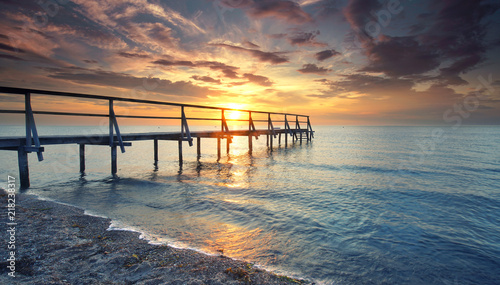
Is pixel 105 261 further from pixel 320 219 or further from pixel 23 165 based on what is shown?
pixel 23 165

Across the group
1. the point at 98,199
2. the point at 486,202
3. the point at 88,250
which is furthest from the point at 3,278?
the point at 486,202

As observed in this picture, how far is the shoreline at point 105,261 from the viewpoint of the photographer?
133 inches

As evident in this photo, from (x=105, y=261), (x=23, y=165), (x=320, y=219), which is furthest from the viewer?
(x=23, y=165)

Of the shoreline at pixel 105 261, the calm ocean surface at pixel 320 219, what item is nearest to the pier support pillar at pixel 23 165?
the calm ocean surface at pixel 320 219

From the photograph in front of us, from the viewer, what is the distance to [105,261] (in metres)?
3.83

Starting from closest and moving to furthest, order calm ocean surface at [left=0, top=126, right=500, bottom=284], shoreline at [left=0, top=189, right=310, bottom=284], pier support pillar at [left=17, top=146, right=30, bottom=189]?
1. shoreline at [left=0, top=189, right=310, bottom=284]
2. calm ocean surface at [left=0, top=126, right=500, bottom=284]
3. pier support pillar at [left=17, top=146, right=30, bottom=189]

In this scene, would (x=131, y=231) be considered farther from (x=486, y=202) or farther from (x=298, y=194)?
(x=486, y=202)

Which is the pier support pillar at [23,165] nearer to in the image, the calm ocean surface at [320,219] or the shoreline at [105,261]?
the calm ocean surface at [320,219]

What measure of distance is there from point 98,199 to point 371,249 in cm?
887

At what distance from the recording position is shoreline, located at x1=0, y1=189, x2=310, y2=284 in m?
3.38

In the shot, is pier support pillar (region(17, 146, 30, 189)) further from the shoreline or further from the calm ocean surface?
the shoreline

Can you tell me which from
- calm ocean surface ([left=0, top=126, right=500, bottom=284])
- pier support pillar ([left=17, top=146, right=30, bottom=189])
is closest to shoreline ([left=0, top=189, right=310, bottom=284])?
calm ocean surface ([left=0, top=126, right=500, bottom=284])

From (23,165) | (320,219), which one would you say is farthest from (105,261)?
(23,165)

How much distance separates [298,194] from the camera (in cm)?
1008
